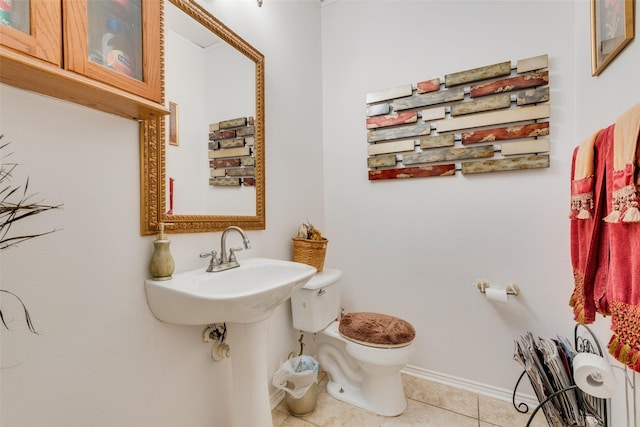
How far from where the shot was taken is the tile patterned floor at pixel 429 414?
1.41m

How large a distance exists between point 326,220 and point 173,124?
1.27 m

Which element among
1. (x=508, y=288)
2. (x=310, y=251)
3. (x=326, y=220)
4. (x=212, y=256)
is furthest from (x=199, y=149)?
(x=508, y=288)

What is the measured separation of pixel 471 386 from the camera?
5.39 ft

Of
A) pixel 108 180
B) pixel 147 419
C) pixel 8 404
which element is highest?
pixel 108 180

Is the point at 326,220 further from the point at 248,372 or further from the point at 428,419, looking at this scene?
the point at 428,419

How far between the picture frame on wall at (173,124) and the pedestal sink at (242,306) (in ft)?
1.75

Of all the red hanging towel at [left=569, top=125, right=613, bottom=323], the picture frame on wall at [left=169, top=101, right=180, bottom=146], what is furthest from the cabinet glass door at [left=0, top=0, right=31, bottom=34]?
the red hanging towel at [left=569, top=125, right=613, bottom=323]

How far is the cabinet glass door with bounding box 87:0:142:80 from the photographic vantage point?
2.36 feet

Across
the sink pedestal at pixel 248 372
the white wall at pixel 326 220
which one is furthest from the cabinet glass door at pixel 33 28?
the sink pedestal at pixel 248 372

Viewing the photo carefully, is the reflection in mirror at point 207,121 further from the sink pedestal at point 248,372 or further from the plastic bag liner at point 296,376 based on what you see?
the plastic bag liner at point 296,376

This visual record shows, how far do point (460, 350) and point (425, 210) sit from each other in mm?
889

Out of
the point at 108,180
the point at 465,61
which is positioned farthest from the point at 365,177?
the point at 108,180

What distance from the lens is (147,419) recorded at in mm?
946

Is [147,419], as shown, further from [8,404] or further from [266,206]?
[266,206]
